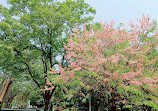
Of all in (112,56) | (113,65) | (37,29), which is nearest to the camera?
(112,56)

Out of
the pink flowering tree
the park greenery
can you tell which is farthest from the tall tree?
the pink flowering tree

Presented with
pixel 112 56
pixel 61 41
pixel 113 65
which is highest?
pixel 61 41

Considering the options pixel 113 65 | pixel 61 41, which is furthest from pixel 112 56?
pixel 61 41

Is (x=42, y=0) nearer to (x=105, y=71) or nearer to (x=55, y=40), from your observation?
(x=55, y=40)

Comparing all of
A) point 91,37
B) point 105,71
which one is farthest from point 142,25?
point 105,71

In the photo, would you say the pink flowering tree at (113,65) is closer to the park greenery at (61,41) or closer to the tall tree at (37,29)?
the park greenery at (61,41)

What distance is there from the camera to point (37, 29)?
1147 centimetres

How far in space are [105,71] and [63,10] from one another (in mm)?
7006

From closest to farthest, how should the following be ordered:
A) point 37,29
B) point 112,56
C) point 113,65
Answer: point 112,56 < point 113,65 < point 37,29

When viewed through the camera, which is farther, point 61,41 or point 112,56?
point 61,41

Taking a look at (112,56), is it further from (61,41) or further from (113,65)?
(61,41)

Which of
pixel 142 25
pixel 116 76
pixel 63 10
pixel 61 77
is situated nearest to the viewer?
pixel 116 76

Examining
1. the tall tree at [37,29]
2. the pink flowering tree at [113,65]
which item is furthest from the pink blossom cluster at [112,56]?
the tall tree at [37,29]

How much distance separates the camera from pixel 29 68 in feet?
40.5
